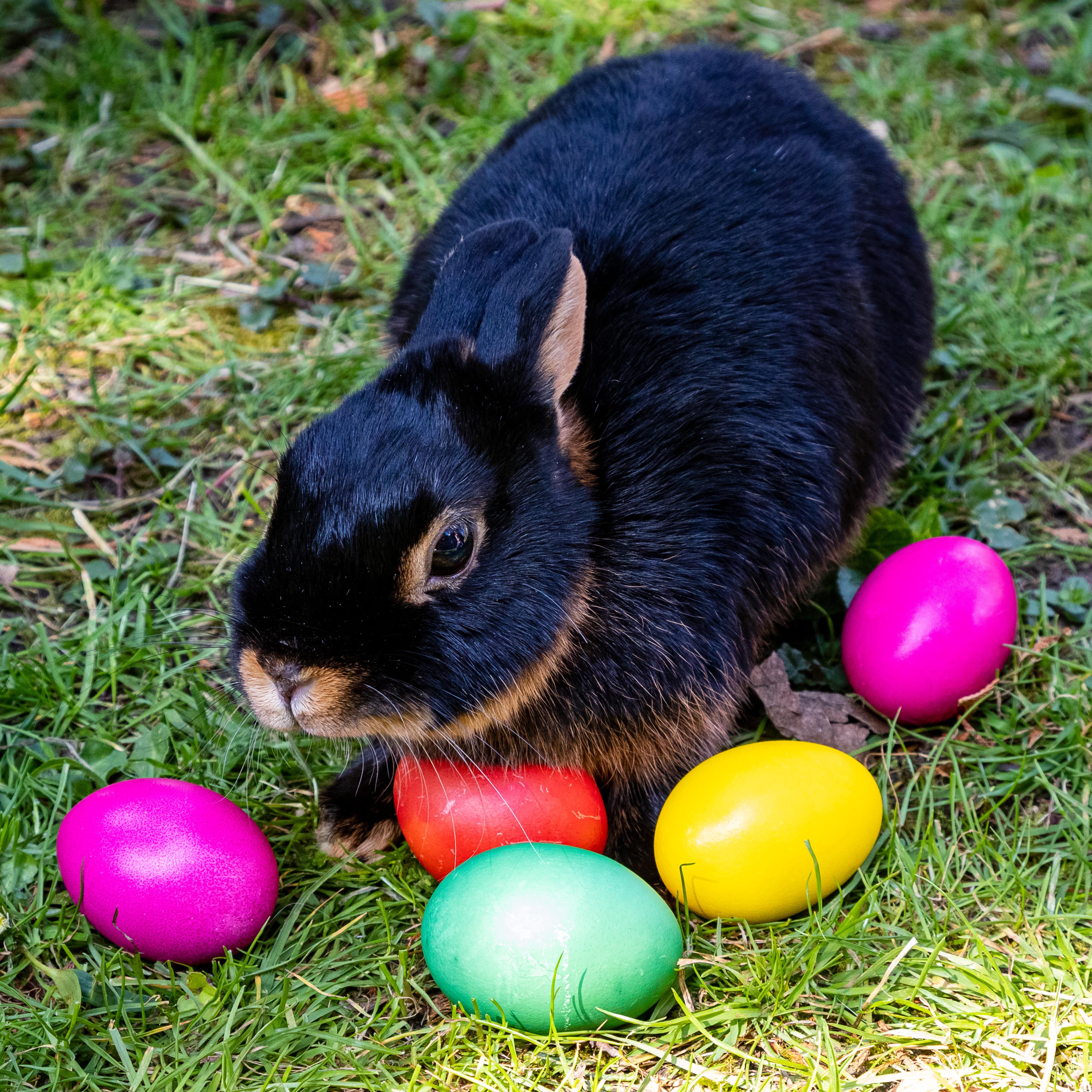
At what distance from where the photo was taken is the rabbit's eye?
2.44m

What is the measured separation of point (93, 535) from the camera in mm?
3746

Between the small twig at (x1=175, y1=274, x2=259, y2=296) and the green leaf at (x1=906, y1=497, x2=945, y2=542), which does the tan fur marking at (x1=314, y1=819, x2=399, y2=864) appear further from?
the small twig at (x1=175, y1=274, x2=259, y2=296)

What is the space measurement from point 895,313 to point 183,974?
2710 millimetres

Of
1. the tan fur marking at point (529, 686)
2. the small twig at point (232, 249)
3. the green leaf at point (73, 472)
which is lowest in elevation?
the green leaf at point (73, 472)

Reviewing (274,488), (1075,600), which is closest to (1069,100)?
(1075,600)

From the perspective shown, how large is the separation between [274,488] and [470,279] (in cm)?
120

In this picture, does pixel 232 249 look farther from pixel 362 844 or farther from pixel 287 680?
pixel 287 680

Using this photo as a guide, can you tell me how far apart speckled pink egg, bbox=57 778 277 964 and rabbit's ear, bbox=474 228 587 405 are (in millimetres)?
1201

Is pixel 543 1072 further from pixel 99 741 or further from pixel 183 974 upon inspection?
pixel 99 741

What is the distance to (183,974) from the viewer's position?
2.65 meters

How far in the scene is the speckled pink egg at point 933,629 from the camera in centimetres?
300

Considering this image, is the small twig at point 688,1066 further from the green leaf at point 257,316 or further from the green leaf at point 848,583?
the green leaf at point 257,316

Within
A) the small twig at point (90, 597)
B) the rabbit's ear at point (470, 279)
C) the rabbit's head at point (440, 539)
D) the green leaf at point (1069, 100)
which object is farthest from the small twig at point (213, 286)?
the green leaf at point (1069, 100)

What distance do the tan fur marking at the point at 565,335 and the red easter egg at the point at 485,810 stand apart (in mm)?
883
